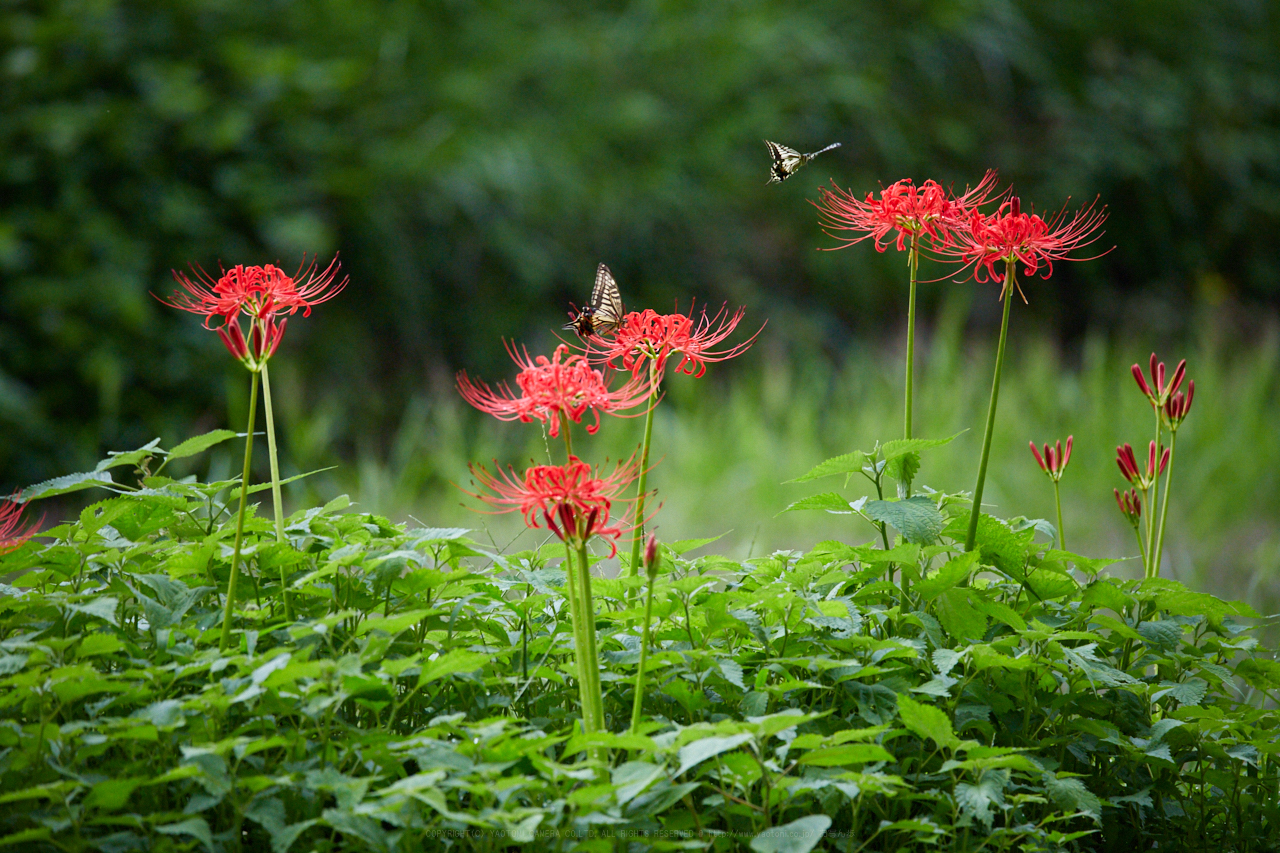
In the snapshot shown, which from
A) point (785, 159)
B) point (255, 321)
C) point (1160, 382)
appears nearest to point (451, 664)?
point (255, 321)

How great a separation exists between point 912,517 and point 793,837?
1.62 ft

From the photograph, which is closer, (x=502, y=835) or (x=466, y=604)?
(x=502, y=835)

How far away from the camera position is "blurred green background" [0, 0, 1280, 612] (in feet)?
13.8

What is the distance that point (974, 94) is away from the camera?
6.75m

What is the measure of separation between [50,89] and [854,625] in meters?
4.39

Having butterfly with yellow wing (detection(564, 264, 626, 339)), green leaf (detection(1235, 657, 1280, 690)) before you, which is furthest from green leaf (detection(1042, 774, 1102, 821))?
butterfly with yellow wing (detection(564, 264, 626, 339))

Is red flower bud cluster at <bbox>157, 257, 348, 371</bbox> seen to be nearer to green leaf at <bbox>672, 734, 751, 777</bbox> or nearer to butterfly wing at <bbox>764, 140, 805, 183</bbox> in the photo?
green leaf at <bbox>672, 734, 751, 777</bbox>

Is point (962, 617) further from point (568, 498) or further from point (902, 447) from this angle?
point (568, 498)

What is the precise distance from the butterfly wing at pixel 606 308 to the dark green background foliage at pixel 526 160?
10.7 feet

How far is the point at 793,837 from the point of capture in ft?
3.42

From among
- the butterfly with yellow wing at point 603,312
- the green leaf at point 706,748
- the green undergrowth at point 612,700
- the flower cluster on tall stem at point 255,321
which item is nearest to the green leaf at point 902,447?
the green undergrowth at point 612,700

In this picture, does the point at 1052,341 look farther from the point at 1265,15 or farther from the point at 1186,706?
the point at 1186,706

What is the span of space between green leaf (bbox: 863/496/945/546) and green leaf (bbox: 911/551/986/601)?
0.04 metres

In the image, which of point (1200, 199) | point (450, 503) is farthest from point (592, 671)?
point (1200, 199)
